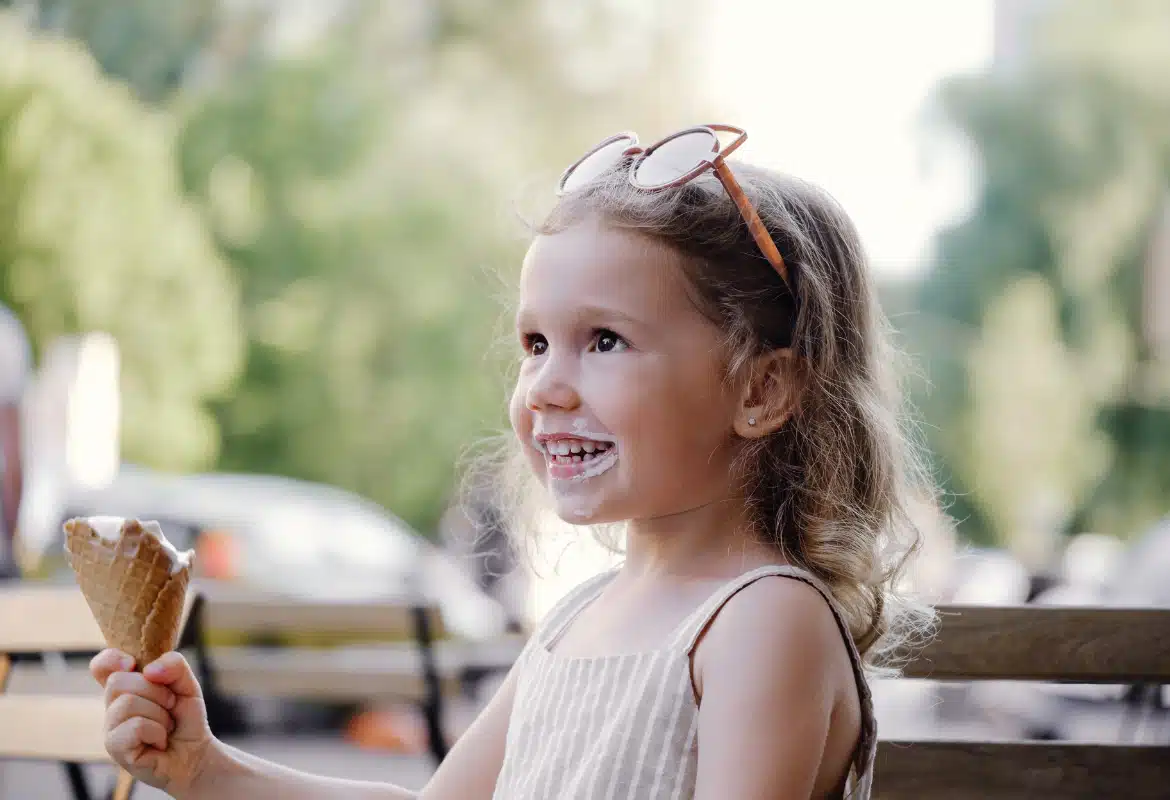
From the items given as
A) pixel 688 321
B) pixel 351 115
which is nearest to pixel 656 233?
pixel 688 321

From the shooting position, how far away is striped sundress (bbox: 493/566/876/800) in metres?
1.56

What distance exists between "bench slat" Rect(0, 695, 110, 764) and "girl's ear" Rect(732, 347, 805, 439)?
52.4 inches

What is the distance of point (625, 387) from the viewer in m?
1.62

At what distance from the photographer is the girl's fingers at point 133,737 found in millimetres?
1687

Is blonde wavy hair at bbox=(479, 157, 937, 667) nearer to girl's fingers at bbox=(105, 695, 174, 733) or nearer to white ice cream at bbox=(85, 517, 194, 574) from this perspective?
white ice cream at bbox=(85, 517, 194, 574)

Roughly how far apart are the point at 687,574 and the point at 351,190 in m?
18.3

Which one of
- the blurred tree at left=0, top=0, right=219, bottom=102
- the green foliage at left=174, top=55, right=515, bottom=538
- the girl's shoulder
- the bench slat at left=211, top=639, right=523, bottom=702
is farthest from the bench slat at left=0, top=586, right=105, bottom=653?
the blurred tree at left=0, top=0, right=219, bottom=102

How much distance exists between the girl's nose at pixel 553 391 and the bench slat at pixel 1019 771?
35.9 inches

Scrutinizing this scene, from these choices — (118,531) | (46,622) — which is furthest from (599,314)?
(46,622)

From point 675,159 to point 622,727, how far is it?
65 centimetres

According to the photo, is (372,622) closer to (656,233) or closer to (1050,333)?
(656,233)

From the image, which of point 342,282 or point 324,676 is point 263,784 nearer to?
point 324,676

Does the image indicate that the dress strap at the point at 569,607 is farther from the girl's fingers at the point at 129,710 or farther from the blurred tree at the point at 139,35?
the blurred tree at the point at 139,35

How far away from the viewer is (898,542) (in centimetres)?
179
